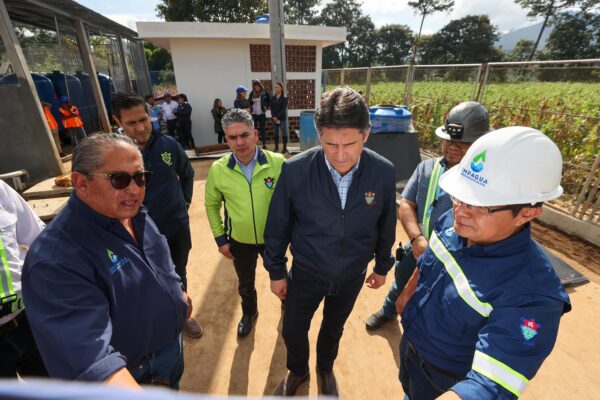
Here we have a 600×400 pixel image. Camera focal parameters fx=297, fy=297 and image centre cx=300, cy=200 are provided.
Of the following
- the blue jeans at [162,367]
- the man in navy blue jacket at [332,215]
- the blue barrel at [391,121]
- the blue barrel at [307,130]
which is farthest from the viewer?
the blue barrel at [307,130]

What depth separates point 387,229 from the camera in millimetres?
2080

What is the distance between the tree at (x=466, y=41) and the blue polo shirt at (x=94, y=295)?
52.0 m

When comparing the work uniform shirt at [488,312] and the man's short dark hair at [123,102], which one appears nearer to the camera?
the work uniform shirt at [488,312]

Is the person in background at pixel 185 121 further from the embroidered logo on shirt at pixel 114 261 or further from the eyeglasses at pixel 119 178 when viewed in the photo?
the embroidered logo on shirt at pixel 114 261

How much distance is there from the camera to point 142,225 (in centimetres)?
162

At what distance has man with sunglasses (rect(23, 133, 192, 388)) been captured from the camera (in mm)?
1076

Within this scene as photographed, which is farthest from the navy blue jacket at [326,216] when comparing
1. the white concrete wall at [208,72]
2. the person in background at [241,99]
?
the white concrete wall at [208,72]

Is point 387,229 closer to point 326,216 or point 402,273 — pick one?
point 326,216

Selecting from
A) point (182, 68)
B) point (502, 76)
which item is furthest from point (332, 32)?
point (502, 76)

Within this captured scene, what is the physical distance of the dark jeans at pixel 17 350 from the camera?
168cm

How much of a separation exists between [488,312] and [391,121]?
15.6 feet

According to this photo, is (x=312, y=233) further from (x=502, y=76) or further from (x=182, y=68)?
(x=182, y=68)

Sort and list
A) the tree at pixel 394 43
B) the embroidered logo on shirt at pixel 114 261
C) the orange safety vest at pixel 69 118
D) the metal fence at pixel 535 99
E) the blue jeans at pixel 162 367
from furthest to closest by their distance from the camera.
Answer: the tree at pixel 394 43 < the orange safety vest at pixel 69 118 < the metal fence at pixel 535 99 < the blue jeans at pixel 162 367 < the embroidered logo on shirt at pixel 114 261

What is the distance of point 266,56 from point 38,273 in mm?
10136
